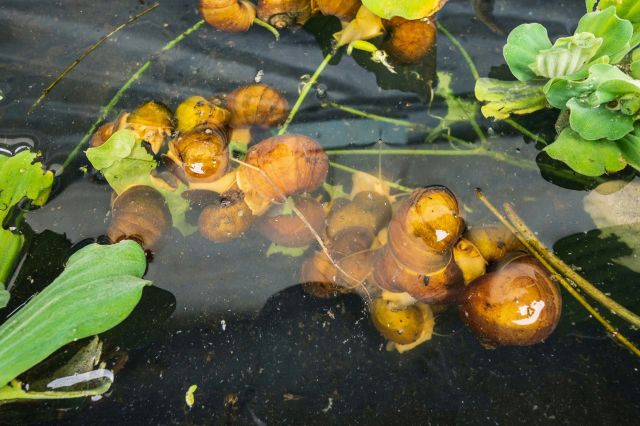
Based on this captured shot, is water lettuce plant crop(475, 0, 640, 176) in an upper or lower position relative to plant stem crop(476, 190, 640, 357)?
upper

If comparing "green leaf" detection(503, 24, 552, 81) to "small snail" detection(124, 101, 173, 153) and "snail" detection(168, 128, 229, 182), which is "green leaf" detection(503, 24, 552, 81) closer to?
"snail" detection(168, 128, 229, 182)

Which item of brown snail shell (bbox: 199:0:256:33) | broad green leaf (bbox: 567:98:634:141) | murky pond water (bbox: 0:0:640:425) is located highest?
brown snail shell (bbox: 199:0:256:33)

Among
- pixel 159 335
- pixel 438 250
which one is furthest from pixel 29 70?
pixel 438 250

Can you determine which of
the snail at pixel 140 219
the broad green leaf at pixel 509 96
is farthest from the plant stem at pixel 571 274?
the snail at pixel 140 219

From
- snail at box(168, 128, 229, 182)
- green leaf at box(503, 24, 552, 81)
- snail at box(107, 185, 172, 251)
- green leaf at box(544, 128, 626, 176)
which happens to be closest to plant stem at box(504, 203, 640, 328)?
green leaf at box(544, 128, 626, 176)

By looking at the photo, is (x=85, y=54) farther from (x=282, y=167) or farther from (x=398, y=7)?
(x=398, y=7)

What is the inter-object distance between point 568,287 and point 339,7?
1052 mm

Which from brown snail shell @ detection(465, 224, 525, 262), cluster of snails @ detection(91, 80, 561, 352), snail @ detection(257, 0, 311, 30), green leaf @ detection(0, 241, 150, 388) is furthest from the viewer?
snail @ detection(257, 0, 311, 30)

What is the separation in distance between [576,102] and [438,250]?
534 millimetres

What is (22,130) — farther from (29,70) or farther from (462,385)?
(462,385)

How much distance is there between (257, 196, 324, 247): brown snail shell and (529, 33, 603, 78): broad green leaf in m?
0.71

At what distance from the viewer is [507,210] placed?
1.45 meters

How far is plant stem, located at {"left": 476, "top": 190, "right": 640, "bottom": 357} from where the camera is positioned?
1.33 m

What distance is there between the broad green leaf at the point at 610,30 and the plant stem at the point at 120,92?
46.0 inches
